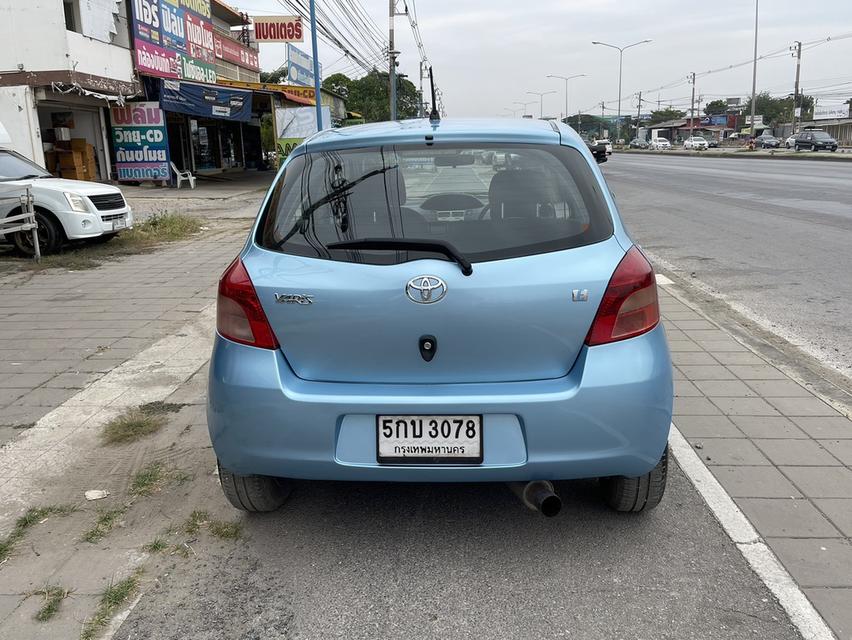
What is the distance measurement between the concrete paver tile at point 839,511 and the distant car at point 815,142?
52.7 m

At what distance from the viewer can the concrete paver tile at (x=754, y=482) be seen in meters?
3.51

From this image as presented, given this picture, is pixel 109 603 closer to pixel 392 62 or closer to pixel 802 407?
pixel 802 407

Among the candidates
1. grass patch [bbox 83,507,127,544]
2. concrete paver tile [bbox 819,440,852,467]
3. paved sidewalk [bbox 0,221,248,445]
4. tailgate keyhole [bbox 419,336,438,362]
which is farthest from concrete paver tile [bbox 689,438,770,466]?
paved sidewalk [bbox 0,221,248,445]

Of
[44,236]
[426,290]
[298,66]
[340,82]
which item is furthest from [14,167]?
[340,82]

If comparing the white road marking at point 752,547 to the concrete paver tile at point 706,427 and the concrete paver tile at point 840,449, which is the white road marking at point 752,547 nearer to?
the concrete paver tile at point 706,427

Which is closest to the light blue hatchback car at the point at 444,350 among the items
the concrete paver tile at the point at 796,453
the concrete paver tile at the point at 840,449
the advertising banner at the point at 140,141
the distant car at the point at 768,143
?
the concrete paver tile at the point at 796,453

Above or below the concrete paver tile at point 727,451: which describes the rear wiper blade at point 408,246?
above

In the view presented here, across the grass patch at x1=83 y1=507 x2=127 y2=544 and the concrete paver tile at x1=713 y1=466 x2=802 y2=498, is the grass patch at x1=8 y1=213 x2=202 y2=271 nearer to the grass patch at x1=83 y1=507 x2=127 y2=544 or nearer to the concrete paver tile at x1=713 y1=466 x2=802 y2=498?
the grass patch at x1=83 y1=507 x2=127 y2=544

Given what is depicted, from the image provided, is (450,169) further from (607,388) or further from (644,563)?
(644,563)

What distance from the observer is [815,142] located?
49.7m

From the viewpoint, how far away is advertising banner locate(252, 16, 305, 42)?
3594 centimetres

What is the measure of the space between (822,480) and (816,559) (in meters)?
0.80

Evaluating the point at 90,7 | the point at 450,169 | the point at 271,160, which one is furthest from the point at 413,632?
the point at 271,160

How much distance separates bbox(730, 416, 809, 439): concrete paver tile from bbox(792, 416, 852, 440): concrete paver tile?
6 centimetres
